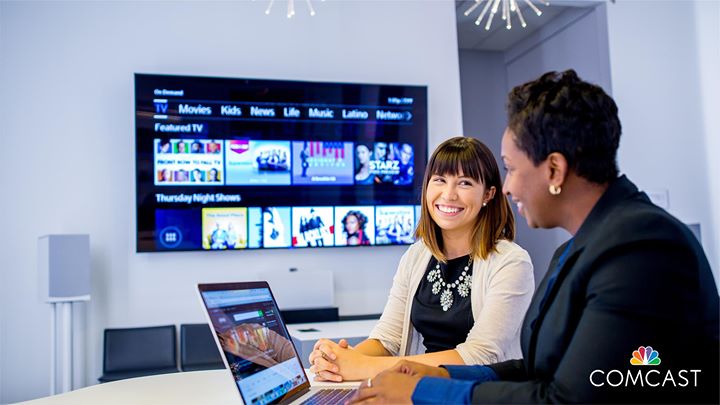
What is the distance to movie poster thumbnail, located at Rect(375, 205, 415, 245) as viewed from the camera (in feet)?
15.1

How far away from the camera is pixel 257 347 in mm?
1486

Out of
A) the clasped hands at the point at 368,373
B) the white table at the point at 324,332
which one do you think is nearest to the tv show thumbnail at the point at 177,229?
the white table at the point at 324,332

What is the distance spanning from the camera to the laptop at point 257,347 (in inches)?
53.9

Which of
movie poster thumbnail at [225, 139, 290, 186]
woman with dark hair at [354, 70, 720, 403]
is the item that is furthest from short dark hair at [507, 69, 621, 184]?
movie poster thumbnail at [225, 139, 290, 186]

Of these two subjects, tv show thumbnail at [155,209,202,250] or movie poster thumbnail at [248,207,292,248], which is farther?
movie poster thumbnail at [248,207,292,248]

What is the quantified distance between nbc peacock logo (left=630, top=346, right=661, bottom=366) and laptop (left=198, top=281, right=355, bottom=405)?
707 millimetres

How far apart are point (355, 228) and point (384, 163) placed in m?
0.51

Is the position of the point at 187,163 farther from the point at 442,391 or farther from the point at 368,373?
the point at 442,391

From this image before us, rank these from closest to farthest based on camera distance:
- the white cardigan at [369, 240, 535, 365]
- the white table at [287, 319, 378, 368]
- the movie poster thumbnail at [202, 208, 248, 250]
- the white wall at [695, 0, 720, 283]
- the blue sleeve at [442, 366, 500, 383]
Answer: the blue sleeve at [442, 366, 500, 383] → the white cardigan at [369, 240, 535, 365] → the white table at [287, 319, 378, 368] → the movie poster thumbnail at [202, 208, 248, 250] → the white wall at [695, 0, 720, 283]

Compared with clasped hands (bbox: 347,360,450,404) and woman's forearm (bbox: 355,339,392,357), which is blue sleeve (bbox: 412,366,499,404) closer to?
clasped hands (bbox: 347,360,450,404)

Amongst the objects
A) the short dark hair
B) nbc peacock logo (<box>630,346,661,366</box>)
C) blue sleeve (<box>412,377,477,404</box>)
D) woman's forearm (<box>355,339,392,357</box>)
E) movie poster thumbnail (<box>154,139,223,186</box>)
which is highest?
movie poster thumbnail (<box>154,139,223,186</box>)

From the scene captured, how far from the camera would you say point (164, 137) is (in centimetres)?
424

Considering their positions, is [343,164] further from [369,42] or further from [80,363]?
[80,363]

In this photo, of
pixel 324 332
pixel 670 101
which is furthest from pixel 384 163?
pixel 670 101
